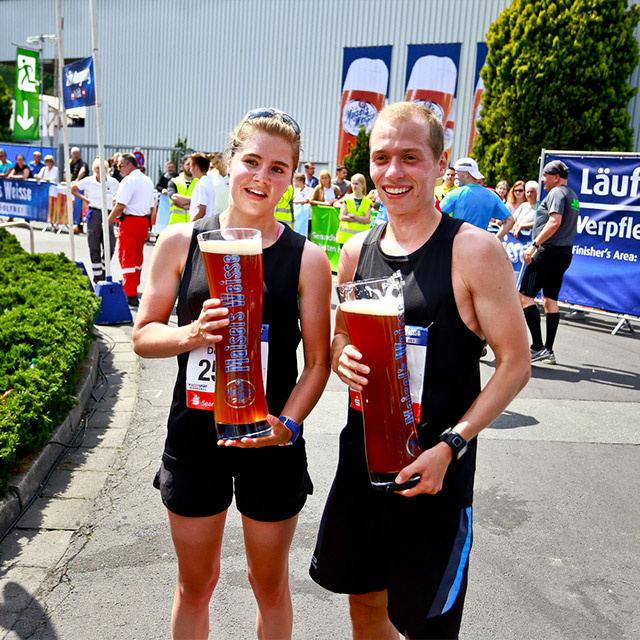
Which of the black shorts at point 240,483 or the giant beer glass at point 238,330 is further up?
the giant beer glass at point 238,330

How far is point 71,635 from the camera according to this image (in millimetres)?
2688

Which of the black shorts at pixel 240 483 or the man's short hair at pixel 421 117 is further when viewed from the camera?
the black shorts at pixel 240 483

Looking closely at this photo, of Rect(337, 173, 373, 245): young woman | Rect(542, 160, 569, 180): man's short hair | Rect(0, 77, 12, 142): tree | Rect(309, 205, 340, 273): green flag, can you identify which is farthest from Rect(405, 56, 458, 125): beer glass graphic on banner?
Rect(0, 77, 12, 142): tree

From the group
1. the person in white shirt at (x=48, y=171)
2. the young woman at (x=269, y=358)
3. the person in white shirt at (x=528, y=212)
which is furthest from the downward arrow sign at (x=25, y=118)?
the young woman at (x=269, y=358)

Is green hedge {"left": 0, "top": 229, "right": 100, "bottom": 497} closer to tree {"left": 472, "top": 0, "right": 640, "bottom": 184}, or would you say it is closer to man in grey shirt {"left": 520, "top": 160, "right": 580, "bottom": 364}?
man in grey shirt {"left": 520, "top": 160, "right": 580, "bottom": 364}

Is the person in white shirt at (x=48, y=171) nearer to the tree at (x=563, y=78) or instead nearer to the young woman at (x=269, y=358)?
the tree at (x=563, y=78)

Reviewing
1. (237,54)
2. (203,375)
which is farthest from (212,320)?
(237,54)

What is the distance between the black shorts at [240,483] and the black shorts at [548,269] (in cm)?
626

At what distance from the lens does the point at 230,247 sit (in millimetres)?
1712

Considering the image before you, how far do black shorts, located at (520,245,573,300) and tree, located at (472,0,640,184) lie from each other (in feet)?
32.0

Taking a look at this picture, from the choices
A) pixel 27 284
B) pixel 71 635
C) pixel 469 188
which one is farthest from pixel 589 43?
pixel 71 635

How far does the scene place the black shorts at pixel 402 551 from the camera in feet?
6.26

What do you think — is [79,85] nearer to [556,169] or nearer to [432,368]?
[556,169]

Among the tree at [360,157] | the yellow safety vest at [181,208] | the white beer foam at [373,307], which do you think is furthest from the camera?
the tree at [360,157]
